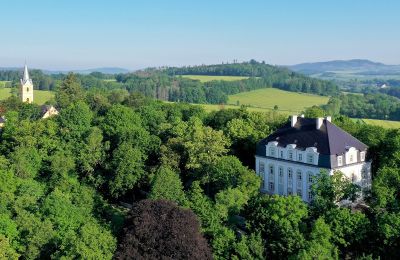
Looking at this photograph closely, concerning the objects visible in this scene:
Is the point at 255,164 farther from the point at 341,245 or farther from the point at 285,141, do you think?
the point at 341,245

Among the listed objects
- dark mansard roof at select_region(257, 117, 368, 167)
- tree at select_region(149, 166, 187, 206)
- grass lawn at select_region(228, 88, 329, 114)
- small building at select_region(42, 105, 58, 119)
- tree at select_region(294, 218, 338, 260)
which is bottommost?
tree at select_region(294, 218, 338, 260)

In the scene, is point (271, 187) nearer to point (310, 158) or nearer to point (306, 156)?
point (306, 156)

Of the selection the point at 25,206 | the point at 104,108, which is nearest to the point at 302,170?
the point at 25,206

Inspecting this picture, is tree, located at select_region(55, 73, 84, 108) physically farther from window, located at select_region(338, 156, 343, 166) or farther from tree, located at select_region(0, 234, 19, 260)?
tree, located at select_region(0, 234, 19, 260)

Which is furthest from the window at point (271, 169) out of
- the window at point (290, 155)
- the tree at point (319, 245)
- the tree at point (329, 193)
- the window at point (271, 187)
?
the tree at point (319, 245)

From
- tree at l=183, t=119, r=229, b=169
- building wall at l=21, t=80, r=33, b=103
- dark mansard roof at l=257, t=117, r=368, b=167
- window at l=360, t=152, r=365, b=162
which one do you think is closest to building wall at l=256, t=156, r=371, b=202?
window at l=360, t=152, r=365, b=162

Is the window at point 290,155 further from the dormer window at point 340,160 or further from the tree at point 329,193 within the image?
the tree at point 329,193

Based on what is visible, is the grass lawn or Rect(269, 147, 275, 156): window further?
the grass lawn
